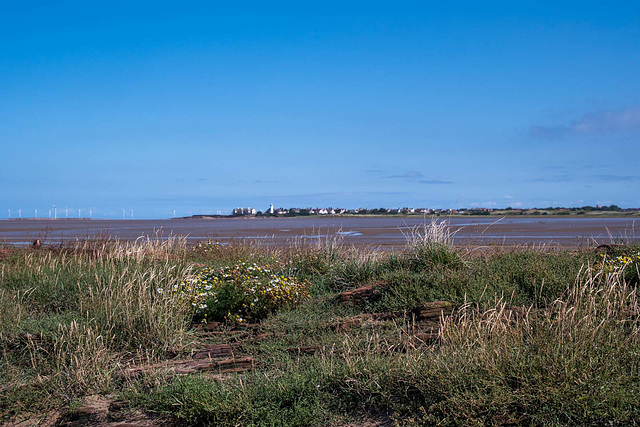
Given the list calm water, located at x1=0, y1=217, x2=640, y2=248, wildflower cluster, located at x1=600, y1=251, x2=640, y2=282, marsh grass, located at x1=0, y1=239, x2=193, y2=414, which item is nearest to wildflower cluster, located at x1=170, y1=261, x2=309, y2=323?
marsh grass, located at x1=0, y1=239, x2=193, y2=414

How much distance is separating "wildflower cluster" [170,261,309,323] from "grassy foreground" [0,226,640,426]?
0.11 feet

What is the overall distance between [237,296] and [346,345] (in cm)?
290

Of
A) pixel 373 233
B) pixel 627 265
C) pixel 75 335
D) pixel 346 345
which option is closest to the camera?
pixel 346 345

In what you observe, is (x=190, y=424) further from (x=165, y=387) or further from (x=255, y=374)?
(x=255, y=374)

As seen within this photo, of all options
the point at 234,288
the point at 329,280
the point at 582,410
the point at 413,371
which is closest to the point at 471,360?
the point at 413,371

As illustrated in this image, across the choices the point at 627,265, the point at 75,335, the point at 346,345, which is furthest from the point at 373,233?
the point at 75,335

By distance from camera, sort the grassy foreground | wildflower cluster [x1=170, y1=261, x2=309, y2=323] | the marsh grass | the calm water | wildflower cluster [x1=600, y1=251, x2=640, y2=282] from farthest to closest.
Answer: the calm water < wildflower cluster [x1=170, y1=261, x2=309, y2=323] < wildflower cluster [x1=600, y1=251, x2=640, y2=282] < the marsh grass < the grassy foreground

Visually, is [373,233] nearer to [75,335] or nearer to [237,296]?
[237,296]

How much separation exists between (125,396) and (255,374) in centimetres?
139

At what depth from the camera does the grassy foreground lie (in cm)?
483

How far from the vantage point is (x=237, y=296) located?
8.73 m

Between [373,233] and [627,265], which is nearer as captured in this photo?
[627,265]

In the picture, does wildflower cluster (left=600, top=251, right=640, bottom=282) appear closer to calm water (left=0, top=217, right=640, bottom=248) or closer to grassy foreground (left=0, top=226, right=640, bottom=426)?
grassy foreground (left=0, top=226, right=640, bottom=426)

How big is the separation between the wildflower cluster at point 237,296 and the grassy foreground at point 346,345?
1.3 inches
